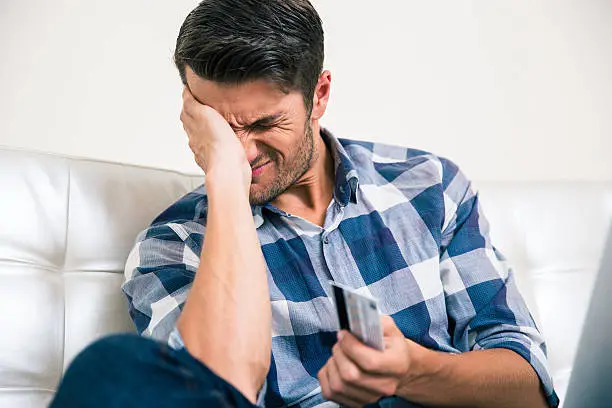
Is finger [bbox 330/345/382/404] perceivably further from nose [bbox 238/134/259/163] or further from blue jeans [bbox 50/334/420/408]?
nose [bbox 238/134/259/163]

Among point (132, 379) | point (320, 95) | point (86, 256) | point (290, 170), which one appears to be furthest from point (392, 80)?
point (132, 379)

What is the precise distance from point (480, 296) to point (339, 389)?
19.5 inches

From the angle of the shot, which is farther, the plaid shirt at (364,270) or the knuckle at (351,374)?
the plaid shirt at (364,270)

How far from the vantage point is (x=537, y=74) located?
94.0 inches

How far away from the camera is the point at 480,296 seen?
1.50m

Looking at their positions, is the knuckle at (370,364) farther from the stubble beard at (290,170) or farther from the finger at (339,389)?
the stubble beard at (290,170)

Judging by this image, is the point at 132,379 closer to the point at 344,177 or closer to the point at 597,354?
the point at 597,354

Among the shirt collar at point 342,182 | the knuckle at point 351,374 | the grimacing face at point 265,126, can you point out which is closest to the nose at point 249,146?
the grimacing face at point 265,126

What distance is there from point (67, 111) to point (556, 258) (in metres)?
1.22

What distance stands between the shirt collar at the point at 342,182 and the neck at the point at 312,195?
0.04m

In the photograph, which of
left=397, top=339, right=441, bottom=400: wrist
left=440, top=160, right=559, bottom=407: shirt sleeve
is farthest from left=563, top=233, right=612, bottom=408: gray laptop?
left=440, top=160, right=559, bottom=407: shirt sleeve

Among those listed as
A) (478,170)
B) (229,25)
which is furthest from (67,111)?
(478,170)

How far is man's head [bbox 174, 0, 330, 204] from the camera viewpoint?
139 cm

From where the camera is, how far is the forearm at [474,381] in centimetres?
125
